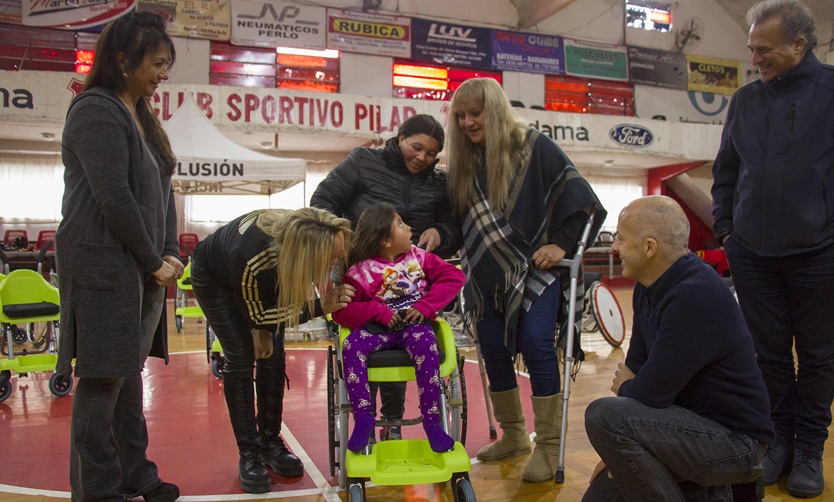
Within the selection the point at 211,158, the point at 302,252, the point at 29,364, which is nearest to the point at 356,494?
the point at 302,252

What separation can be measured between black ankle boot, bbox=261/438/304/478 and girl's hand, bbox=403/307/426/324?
767 mm

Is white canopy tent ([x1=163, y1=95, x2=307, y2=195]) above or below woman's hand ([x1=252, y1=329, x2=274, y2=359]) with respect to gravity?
above

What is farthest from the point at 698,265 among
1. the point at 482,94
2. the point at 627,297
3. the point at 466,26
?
the point at 466,26

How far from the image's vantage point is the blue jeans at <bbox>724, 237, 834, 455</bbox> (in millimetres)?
2420

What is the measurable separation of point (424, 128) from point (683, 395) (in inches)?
54.1

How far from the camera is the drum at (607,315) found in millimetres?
5902

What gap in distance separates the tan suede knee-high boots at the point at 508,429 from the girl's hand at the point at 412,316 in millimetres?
640

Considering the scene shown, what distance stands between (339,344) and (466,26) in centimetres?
1434

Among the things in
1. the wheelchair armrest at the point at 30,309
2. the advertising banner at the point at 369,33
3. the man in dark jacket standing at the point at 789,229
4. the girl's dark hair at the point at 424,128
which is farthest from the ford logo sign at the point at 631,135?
the girl's dark hair at the point at 424,128

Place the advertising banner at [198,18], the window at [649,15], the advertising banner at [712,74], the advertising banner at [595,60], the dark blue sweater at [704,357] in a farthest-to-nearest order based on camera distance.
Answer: the advertising banner at [712,74] < the window at [649,15] < the advertising banner at [595,60] < the advertising banner at [198,18] < the dark blue sweater at [704,357]

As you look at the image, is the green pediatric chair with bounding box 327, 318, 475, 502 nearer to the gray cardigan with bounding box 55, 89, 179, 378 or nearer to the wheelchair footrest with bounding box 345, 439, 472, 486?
the wheelchair footrest with bounding box 345, 439, 472, 486

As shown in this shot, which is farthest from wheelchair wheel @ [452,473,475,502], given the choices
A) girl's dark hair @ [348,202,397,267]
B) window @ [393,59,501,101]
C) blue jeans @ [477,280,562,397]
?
window @ [393,59,501,101]

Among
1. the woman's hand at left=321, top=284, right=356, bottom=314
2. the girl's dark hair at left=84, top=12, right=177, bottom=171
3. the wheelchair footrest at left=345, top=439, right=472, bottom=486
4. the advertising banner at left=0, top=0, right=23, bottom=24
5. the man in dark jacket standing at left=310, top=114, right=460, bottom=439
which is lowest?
the wheelchair footrest at left=345, top=439, right=472, bottom=486

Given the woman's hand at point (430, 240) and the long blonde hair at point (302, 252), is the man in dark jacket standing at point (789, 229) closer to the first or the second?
the woman's hand at point (430, 240)
